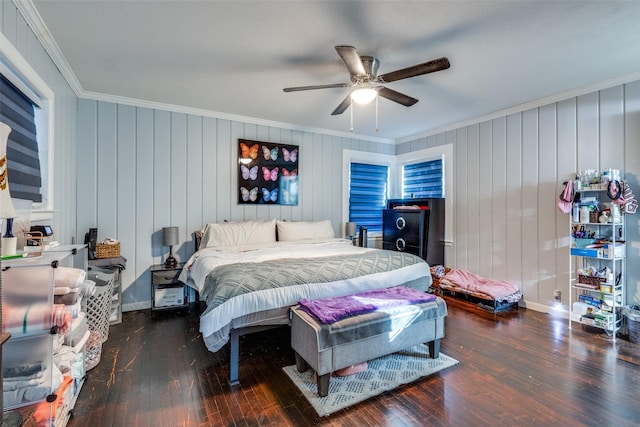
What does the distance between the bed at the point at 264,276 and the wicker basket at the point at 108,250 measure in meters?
0.73

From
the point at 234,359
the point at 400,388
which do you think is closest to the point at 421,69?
the point at 400,388

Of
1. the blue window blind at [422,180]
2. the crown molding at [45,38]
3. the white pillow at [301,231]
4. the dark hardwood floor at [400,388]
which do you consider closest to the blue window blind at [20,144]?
the crown molding at [45,38]

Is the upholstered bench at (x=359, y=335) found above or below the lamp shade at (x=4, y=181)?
below

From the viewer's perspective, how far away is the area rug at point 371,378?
193cm

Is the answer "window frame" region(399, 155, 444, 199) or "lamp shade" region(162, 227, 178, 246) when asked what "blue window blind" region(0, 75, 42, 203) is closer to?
"lamp shade" region(162, 227, 178, 246)

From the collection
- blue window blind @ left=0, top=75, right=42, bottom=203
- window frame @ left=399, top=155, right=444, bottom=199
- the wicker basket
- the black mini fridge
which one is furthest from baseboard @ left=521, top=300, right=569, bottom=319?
blue window blind @ left=0, top=75, right=42, bottom=203

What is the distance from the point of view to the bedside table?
343 cm

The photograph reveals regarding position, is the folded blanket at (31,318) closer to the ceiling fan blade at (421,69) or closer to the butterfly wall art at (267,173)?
the ceiling fan blade at (421,69)

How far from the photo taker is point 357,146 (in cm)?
528

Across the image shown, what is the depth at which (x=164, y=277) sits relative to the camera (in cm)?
345

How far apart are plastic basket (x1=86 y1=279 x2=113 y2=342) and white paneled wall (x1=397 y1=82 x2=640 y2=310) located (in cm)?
442

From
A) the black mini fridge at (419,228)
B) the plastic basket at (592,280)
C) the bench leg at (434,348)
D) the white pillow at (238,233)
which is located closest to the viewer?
the bench leg at (434,348)

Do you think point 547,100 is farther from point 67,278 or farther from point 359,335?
point 67,278

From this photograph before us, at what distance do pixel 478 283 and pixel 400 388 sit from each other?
8.41 feet
